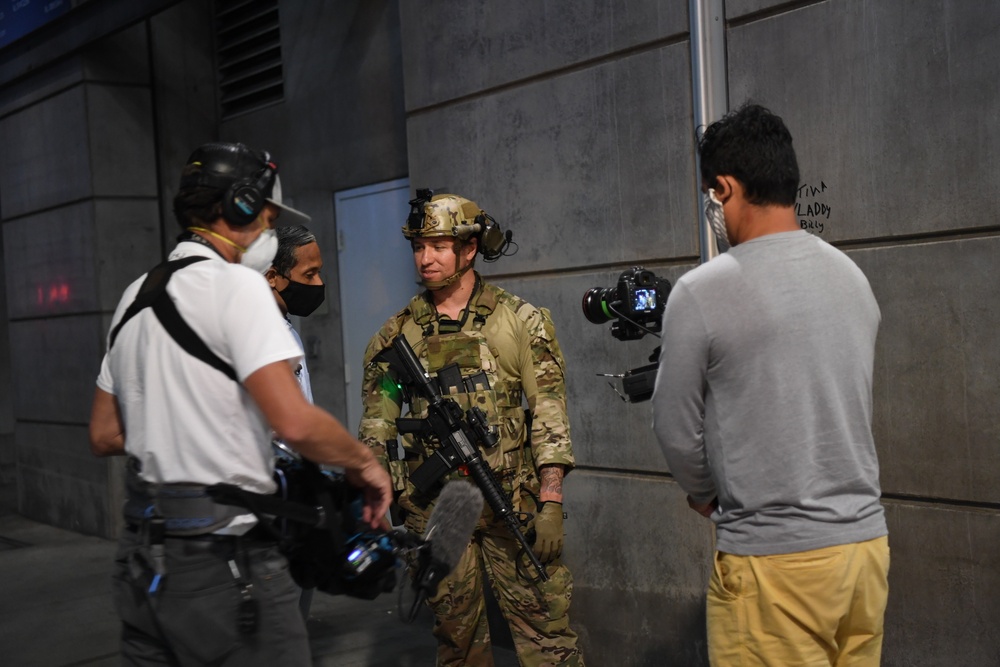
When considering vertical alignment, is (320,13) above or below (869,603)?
above

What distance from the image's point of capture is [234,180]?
2.57 m

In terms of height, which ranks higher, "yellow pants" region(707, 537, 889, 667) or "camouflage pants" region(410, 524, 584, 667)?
"yellow pants" region(707, 537, 889, 667)

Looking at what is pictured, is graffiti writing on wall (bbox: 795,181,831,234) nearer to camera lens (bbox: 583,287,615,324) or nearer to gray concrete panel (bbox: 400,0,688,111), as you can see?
gray concrete panel (bbox: 400,0,688,111)

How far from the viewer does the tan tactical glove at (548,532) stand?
12.3 feet

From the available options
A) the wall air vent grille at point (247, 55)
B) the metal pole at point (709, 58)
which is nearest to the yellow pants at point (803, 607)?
the metal pole at point (709, 58)

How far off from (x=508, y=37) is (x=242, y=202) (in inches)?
119

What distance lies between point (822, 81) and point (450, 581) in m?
2.30

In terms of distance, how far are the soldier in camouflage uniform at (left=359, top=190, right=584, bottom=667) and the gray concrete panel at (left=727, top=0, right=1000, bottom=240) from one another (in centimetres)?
121

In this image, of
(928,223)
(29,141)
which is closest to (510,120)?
(928,223)

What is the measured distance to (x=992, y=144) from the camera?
3.56 metres

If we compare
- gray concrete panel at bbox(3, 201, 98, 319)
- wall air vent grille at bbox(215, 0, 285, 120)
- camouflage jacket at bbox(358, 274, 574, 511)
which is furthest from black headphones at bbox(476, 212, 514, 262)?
gray concrete panel at bbox(3, 201, 98, 319)

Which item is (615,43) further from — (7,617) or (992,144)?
(7,617)

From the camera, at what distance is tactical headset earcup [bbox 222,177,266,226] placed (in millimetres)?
2545

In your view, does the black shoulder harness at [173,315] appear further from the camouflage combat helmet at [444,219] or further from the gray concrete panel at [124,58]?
the gray concrete panel at [124,58]
